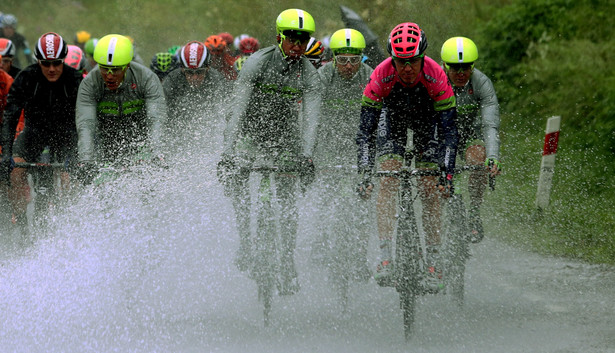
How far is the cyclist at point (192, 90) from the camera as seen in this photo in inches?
382

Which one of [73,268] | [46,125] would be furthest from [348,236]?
[46,125]

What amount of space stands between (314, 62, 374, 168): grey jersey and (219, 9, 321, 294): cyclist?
90 cm

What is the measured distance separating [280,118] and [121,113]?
5.02ft

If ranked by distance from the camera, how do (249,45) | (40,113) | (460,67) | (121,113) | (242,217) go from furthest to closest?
(249,45) < (40,113) < (121,113) < (460,67) < (242,217)

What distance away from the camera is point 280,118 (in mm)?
7160

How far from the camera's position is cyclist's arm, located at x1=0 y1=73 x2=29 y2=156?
823 cm

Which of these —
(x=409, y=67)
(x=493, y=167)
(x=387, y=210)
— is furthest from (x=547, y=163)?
Answer: (x=409, y=67)

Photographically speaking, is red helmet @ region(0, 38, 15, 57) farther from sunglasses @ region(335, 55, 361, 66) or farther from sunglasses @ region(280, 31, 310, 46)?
sunglasses @ region(280, 31, 310, 46)

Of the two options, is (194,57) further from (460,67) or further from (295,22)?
(460,67)

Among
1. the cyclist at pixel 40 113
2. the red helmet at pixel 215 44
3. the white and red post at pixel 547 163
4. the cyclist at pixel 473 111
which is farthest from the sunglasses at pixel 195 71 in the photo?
the white and red post at pixel 547 163

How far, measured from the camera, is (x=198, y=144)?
8.41 m

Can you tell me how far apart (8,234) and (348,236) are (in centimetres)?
390

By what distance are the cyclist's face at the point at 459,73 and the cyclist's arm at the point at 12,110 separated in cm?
423

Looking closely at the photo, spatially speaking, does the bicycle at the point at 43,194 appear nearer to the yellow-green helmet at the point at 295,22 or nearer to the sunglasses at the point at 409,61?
the yellow-green helmet at the point at 295,22
